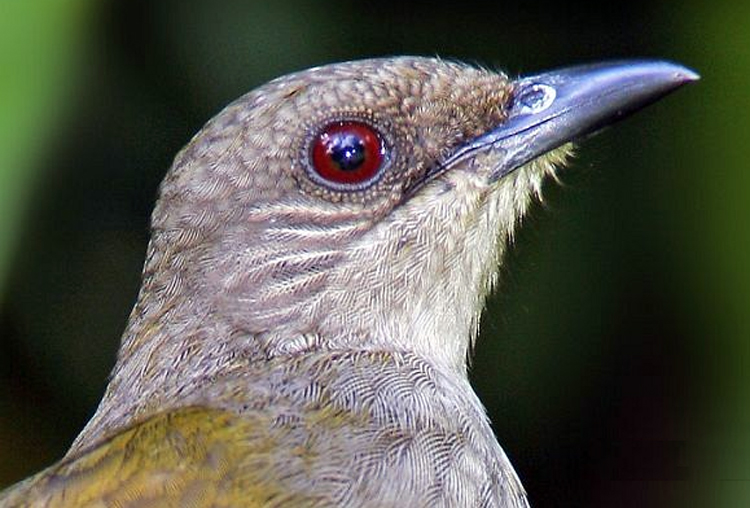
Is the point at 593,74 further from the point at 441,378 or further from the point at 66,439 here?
the point at 66,439

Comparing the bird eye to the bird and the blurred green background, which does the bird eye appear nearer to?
the bird

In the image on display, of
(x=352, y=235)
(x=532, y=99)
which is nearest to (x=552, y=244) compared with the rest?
(x=532, y=99)

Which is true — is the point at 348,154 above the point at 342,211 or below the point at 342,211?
above

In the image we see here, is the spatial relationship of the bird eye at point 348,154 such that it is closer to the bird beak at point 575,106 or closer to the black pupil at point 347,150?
the black pupil at point 347,150

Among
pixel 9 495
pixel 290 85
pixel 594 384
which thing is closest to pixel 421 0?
pixel 594 384

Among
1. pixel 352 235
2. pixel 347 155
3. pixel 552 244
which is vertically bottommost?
pixel 552 244

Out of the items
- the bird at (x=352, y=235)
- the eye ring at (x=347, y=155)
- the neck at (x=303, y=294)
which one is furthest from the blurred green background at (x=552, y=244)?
the eye ring at (x=347, y=155)

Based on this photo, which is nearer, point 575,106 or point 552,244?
point 575,106

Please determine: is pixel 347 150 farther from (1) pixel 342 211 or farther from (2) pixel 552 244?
(2) pixel 552 244
